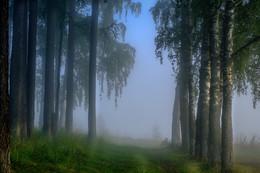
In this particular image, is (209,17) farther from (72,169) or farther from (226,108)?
(72,169)

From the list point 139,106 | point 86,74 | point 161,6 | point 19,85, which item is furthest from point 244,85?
point 139,106

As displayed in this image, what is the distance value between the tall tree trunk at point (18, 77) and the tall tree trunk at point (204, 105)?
665 cm

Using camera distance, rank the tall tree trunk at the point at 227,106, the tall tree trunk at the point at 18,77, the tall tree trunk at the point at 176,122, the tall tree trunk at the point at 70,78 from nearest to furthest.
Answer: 1. the tall tree trunk at the point at 227,106
2. the tall tree trunk at the point at 18,77
3. the tall tree trunk at the point at 70,78
4. the tall tree trunk at the point at 176,122

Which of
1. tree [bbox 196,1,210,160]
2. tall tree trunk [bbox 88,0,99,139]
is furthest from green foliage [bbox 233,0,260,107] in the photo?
tall tree trunk [bbox 88,0,99,139]

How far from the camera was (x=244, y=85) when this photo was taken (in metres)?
11.2

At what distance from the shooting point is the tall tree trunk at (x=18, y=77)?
33.2 ft

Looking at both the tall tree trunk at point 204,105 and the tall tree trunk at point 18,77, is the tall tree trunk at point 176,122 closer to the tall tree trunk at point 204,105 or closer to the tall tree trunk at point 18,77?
the tall tree trunk at point 204,105

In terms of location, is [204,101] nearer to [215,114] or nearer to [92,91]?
[215,114]

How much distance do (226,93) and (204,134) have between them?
1.92 metres

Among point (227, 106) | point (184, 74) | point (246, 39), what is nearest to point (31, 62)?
point (184, 74)

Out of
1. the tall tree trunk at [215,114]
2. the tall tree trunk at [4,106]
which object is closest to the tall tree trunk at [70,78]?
the tall tree trunk at [215,114]

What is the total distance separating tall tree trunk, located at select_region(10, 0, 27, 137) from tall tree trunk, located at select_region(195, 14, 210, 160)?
6649mm

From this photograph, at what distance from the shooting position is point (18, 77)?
403 inches

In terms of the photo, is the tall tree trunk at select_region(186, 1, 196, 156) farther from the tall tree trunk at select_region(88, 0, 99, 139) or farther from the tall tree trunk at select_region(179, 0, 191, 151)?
the tall tree trunk at select_region(88, 0, 99, 139)
